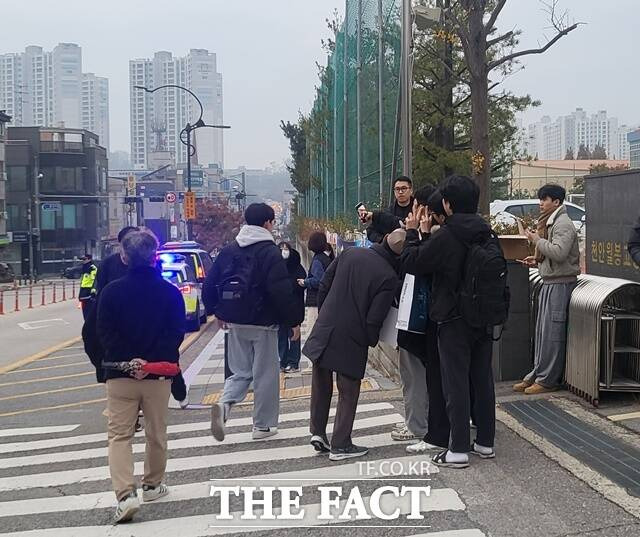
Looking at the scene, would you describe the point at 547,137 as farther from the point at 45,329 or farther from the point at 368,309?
the point at 368,309

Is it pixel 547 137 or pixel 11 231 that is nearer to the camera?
pixel 11 231

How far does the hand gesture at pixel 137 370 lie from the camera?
5055mm

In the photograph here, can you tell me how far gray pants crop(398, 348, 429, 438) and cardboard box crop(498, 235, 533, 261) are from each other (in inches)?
88.3

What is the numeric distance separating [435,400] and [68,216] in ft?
247

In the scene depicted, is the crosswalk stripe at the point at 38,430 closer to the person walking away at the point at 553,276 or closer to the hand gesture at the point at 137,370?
the hand gesture at the point at 137,370

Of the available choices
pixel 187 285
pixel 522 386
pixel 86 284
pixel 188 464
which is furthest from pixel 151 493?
pixel 187 285

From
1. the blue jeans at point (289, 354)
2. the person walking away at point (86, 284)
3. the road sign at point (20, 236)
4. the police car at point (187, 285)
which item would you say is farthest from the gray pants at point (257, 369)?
the road sign at point (20, 236)

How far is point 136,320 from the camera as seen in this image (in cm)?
511

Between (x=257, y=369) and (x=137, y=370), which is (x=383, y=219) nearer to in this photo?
(x=257, y=369)

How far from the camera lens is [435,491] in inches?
204

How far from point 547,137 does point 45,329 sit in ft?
423

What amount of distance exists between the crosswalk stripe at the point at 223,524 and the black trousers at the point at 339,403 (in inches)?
36.1

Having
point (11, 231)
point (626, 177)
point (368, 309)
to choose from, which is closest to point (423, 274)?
point (368, 309)

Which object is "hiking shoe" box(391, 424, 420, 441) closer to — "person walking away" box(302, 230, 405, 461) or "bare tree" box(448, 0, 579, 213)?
"person walking away" box(302, 230, 405, 461)
